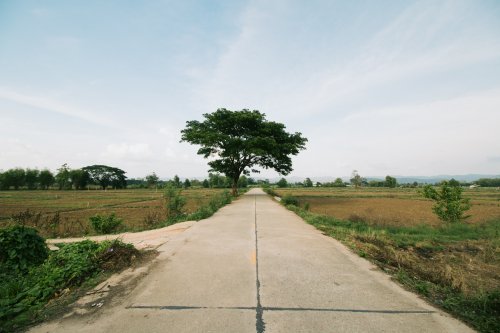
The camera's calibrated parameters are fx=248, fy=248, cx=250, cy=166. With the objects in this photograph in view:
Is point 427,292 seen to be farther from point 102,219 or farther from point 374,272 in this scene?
point 102,219

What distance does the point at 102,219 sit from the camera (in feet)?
33.7

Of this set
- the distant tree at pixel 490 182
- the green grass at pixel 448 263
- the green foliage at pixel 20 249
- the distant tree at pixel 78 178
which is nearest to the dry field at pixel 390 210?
the green grass at pixel 448 263

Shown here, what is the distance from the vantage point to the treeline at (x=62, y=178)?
8406 cm

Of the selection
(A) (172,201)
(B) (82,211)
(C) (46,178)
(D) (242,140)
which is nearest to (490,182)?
(D) (242,140)

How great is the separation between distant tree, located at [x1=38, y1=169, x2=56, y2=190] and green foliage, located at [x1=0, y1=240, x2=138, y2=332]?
110430 millimetres

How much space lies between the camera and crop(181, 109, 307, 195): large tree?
26125 mm

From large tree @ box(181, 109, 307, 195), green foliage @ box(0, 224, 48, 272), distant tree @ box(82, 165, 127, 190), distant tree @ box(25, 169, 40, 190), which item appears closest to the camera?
green foliage @ box(0, 224, 48, 272)

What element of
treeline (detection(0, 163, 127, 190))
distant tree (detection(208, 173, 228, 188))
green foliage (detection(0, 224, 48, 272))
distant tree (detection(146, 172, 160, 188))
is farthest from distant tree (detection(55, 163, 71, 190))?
green foliage (detection(0, 224, 48, 272))

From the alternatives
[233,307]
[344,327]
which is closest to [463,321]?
[344,327]

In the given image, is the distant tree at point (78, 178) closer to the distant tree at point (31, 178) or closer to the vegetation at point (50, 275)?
the distant tree at point (31, 178)

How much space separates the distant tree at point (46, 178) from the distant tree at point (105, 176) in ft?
38.0

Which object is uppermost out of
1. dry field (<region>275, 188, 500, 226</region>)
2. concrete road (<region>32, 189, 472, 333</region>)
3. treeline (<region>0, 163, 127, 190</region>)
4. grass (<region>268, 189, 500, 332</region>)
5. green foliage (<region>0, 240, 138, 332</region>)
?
treeline (<region>0, 163, 127, 190</region>)

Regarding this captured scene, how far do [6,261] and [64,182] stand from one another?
10264cm

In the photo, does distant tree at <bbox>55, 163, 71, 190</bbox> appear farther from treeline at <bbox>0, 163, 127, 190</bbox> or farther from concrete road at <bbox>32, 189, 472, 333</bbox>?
concrete road at <bbox>32, 189, 472, 333</bbox>
